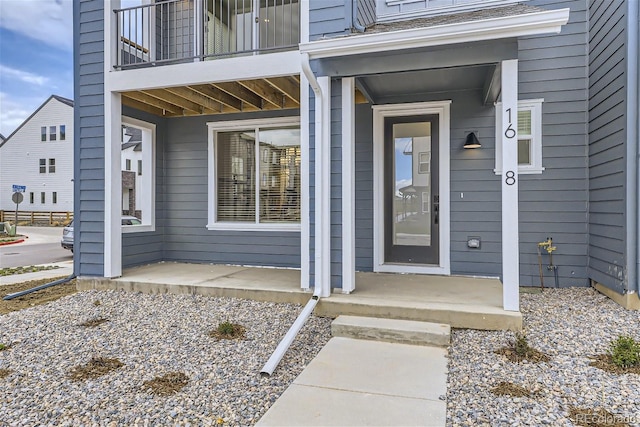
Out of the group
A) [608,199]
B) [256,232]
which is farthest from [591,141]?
[256,232]

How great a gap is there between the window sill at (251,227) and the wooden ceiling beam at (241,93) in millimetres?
1798

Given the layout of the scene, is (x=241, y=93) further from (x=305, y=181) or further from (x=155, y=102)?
(x=305, y=181)

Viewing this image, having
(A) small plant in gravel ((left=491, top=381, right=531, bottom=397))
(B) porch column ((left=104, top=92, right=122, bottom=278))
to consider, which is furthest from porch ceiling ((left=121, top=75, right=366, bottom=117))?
(A) small plant in gravel ((left=491, top=381, right=531, bottom=397))

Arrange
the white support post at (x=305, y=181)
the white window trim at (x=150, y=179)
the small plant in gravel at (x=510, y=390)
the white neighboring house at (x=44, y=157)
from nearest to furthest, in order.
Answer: the small plant in gravel at (x=510, y=390) < the white support post at (x=305, y=181) < the white window trim at (x=150, y=179) < the white neighboring house at (x=44, y=157)

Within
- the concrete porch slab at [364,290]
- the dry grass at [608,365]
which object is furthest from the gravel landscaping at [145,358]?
the dry grass at [608,365]

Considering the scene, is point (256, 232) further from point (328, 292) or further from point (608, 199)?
point (608, 199)

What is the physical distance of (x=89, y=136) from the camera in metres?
5.09

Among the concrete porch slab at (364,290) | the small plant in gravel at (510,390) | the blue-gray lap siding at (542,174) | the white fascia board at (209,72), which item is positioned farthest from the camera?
the blue-gray lap siding at (542,174)

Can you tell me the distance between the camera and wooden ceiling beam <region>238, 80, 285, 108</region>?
192 inches

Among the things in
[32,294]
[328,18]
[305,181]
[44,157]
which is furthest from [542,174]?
[44,157]

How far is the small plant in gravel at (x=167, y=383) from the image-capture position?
2512 mm

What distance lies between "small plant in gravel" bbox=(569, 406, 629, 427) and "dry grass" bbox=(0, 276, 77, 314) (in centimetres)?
539

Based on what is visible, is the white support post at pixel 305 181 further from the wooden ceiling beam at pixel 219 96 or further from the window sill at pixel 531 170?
the window sill at pixel 531 170

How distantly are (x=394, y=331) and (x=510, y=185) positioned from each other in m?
1.64
